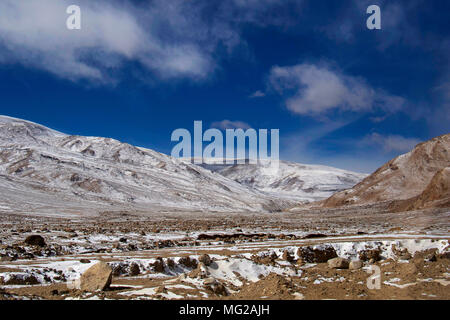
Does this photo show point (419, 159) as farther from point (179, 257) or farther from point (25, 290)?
point (25, 290)

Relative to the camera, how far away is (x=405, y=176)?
8238cm

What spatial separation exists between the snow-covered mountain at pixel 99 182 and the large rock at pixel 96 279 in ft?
172

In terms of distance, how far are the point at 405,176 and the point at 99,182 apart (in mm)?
73020

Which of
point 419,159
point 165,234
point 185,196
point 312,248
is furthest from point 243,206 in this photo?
point 312,248

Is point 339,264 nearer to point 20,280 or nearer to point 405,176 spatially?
point 20,280

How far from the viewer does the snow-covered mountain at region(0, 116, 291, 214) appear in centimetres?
7647

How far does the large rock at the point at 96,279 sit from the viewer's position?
11.1 metres

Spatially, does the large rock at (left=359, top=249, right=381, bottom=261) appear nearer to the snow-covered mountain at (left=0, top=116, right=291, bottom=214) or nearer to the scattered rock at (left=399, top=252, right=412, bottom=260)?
the scattered rock at (left=399, top=252, right=412, bottom=260)

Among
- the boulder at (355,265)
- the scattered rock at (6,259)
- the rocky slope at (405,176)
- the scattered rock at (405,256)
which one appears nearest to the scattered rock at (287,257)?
the boulder at (355,265)

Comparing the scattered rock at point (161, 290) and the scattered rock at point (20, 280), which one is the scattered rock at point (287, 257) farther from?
the scattered rock at point (20, 280)

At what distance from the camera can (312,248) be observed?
18422mm

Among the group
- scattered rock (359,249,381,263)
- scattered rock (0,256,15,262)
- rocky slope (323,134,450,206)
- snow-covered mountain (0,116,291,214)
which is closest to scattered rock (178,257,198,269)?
scattered rock (0,256,15,262)

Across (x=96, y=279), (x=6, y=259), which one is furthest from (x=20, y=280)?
(x=6, y=259)
